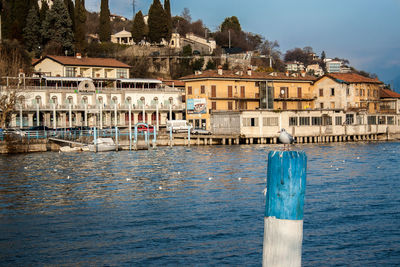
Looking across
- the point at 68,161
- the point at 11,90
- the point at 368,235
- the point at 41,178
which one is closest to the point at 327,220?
the point at 368,235

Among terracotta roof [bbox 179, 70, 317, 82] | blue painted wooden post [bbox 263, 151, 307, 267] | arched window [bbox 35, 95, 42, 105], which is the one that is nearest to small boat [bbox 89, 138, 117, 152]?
arched window [bbox 35, 95, 42, 105]

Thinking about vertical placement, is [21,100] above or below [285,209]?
above

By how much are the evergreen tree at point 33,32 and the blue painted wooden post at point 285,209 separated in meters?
95.5

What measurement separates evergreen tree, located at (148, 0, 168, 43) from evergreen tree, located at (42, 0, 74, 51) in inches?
908

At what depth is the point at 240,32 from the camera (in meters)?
158

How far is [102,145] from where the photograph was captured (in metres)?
57.7

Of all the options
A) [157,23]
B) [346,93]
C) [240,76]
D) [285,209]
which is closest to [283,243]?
[285,209]

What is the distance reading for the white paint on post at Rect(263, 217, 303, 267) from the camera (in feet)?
21.1

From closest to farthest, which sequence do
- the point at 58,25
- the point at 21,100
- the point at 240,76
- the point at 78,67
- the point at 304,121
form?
the point at 21,100 → the point at 304,121 → the point at 240,76 → the point at 78,67 → the point at 58,25

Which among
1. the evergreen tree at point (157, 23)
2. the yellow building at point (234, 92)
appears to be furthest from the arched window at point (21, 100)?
the evergreen tree at point (157, 23)

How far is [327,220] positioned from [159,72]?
312ft

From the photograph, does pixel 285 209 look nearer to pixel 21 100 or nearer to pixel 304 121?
pixel 21 100

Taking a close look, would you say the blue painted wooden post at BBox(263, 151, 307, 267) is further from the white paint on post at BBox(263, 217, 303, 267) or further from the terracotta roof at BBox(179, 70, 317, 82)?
the terracotta roof at BBox(179, 70, 317, 82)

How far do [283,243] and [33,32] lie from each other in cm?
9666
